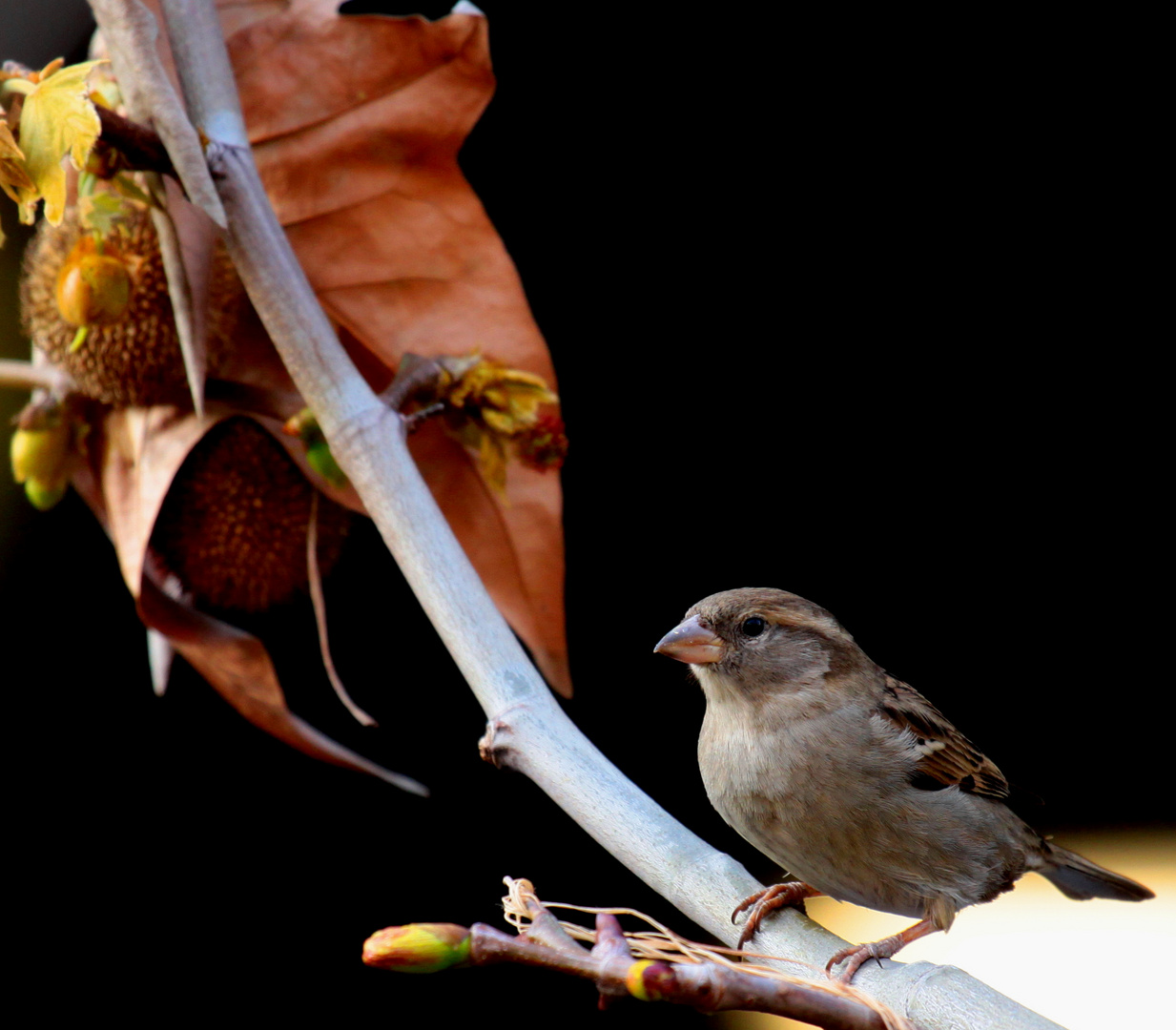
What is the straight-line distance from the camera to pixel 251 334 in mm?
704

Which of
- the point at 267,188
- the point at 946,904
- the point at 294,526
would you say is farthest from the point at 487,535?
the point at 946,904

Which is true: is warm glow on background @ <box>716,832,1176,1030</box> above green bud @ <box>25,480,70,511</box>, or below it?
below

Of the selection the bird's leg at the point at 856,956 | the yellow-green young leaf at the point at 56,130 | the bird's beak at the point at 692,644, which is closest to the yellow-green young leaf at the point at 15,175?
the yellow-green young leaf at the point at 56,130

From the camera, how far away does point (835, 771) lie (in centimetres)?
52

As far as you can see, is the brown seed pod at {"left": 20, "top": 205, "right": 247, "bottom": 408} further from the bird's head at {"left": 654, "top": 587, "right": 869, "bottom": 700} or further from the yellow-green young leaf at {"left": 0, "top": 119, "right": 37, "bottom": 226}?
the bird's head at {"left": 654, "top": 587, "right": 869, "bottom": 700}

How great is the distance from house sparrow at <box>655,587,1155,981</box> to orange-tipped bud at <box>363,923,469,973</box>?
209 mm

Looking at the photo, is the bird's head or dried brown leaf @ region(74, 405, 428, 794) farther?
dried brown leaf @ region(74, 405, 428, 794)

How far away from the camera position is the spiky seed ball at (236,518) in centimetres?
69

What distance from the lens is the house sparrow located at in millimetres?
510

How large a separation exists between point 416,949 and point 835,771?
28 cm

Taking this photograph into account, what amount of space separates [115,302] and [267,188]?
0.46 ft

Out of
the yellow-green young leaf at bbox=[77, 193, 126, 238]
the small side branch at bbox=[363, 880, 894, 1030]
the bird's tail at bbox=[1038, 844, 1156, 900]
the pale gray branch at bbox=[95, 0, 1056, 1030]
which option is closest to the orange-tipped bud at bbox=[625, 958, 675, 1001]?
the small side branch at bbox=[363, 880, 894, 1030]

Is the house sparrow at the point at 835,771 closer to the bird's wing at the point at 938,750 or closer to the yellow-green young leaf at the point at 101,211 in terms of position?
the bird's wing at the point at 938,750

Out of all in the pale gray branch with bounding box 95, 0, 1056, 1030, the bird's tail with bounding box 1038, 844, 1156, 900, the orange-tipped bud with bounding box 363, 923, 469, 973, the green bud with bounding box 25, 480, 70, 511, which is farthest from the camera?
the green bud with bounding box 25, 480, 70, 511
